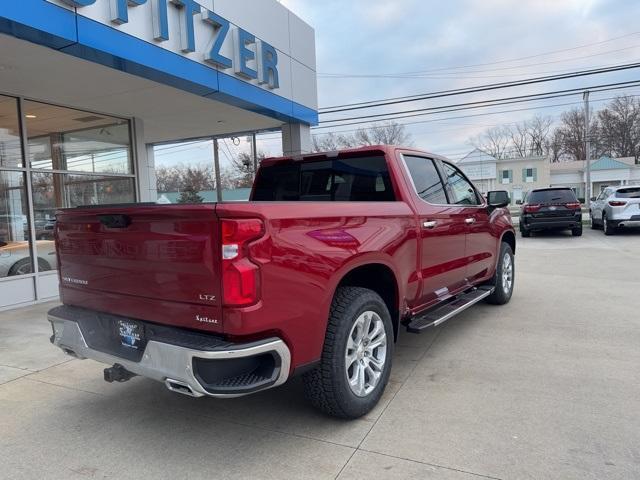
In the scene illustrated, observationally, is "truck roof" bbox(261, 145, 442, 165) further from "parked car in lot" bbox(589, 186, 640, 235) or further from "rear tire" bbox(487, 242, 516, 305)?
"parked car in lot" bbox(589, 186, 640, 235)

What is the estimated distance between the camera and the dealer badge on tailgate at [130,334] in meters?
3.06

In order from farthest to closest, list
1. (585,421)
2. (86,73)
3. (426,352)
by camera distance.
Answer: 1. (86,73)
2. (426,352)
3. (585,421)

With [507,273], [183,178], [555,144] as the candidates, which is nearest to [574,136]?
[555,144]

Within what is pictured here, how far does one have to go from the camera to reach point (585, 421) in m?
3.34

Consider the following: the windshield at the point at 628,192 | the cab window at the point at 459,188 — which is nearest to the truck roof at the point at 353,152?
the cab window at the point at 459,188

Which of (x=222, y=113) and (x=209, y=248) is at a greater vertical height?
(x=222, y=113)

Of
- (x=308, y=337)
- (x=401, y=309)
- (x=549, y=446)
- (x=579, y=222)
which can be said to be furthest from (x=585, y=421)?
(x=579, y=222)

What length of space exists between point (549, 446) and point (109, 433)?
2.87 m

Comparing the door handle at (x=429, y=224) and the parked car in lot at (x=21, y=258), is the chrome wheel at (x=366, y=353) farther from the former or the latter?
the parked car in lot at (x=21, y=258)

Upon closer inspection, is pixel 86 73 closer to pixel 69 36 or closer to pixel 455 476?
pixel 69 36

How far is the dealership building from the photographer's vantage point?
605 cm

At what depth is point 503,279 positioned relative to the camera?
6.73 meters

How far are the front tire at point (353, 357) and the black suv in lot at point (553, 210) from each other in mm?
13741

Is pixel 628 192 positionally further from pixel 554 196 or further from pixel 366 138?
pixel 366 138
